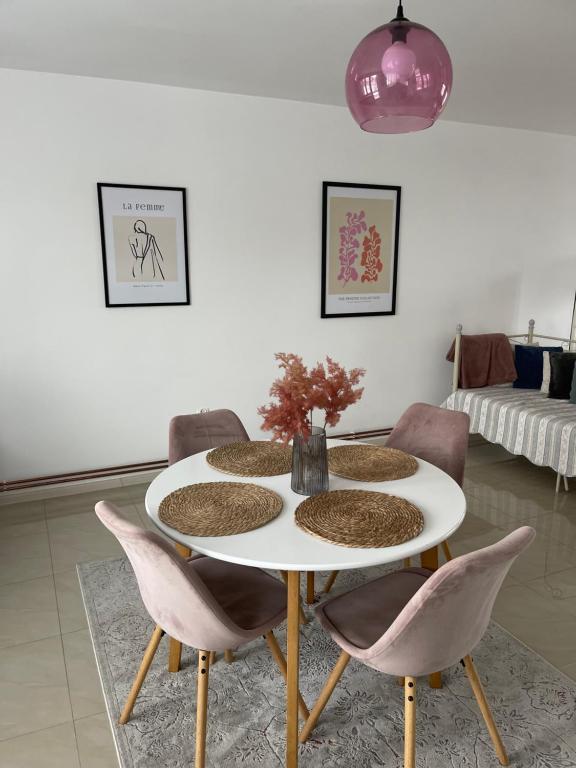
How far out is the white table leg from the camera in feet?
5.24

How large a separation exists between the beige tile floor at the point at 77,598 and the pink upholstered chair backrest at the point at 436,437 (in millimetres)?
616

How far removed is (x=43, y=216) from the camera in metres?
3.20

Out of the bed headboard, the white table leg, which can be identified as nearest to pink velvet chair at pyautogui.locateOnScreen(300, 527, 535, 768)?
the white table leg

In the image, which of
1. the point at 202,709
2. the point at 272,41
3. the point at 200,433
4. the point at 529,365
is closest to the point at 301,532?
the point at 202,709

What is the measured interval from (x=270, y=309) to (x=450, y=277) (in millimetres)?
1536

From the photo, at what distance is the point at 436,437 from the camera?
2570 millimetres

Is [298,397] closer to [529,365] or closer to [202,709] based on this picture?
[202,709]

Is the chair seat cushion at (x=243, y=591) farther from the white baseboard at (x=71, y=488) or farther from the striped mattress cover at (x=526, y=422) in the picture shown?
the striped mattress cover at (x=526, y=422)

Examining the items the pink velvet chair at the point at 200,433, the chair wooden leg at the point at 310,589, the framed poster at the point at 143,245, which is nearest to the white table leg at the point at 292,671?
the chair wooden leg at the point at 310,589

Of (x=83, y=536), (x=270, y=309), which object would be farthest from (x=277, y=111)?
(x=83, y=536)

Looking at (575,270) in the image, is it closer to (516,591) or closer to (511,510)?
(511,510)

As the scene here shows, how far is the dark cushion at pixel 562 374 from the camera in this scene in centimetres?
403

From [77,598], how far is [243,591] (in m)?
1.07

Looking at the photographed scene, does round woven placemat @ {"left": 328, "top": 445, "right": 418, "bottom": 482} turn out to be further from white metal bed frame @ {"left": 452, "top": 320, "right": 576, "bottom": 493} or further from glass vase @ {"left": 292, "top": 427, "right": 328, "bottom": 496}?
white metal bed frame @ {"left": 452, "top": 320, "right": 576, "bottom": 493}
